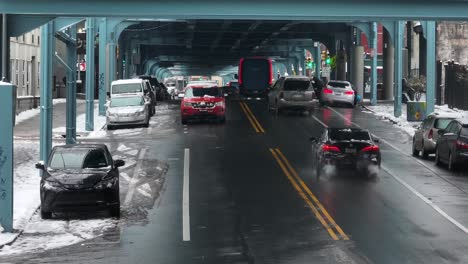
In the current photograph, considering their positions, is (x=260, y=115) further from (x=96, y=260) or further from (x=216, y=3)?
(x=96, y=260)

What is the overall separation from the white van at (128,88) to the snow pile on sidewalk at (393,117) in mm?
12676

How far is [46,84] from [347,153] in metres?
9.32

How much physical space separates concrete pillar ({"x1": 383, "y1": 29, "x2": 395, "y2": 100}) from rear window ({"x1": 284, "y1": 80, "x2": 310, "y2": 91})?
2248cm

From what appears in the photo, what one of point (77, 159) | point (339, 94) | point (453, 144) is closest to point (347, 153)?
point (453, 144)

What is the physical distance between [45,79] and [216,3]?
5992mm

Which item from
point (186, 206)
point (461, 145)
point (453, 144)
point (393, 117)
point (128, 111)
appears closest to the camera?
point (186, 206)

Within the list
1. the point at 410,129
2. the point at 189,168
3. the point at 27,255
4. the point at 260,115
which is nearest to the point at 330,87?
the point at 260,115

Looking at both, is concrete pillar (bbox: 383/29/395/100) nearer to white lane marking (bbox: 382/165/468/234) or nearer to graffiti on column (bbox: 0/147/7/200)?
white lane marking (bbox: 382/165/468/234)

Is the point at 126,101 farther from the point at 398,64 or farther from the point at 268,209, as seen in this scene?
the point at 268,209

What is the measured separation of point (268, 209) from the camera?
2297cm

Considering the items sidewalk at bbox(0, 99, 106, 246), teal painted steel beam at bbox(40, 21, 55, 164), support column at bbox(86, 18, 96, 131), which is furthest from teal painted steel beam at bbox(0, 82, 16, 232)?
support column at bbox(86, 18, 96, 131)

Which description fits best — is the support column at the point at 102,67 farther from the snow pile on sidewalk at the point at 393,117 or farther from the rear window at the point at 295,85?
the snow pile on sidewalk at the point at 393,117

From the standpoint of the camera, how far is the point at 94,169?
2222 cm

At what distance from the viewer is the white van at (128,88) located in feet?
158
